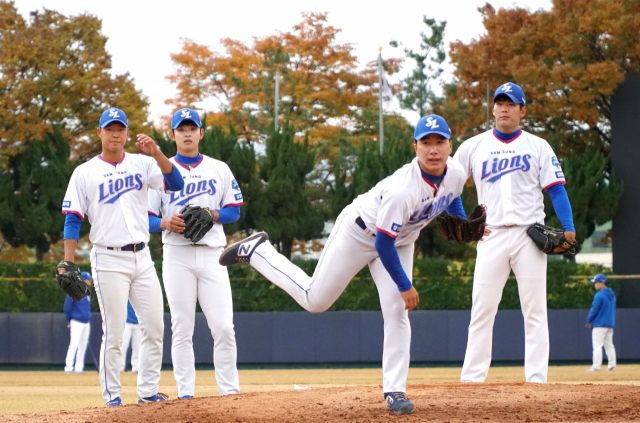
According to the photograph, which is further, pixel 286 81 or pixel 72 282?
pixel 286 81

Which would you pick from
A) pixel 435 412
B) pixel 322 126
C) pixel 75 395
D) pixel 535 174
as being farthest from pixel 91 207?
pixel 322 126

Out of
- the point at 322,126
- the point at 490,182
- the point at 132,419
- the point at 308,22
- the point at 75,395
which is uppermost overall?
the point at 308,22

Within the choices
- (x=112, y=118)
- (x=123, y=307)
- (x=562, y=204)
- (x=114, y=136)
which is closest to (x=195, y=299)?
(x=123, y=307)

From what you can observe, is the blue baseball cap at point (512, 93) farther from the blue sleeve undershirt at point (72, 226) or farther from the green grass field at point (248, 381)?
the green grass field at point (248, 381)

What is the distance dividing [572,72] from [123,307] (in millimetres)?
17604

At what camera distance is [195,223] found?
615 cm

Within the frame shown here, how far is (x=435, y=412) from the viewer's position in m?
4.90

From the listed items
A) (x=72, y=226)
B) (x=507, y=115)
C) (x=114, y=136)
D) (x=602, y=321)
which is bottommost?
(x=602, y=321)

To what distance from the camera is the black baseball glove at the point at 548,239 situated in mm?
5980

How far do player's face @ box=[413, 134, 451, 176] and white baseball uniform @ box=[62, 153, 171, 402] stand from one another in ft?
7.94

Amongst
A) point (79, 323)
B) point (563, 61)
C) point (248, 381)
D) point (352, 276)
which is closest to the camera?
point (352, 276)

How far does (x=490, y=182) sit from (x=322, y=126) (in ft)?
69.7

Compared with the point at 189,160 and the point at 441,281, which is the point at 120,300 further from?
the point at 441,281

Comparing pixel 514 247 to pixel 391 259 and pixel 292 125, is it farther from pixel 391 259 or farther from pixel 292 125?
pixel 292 125
